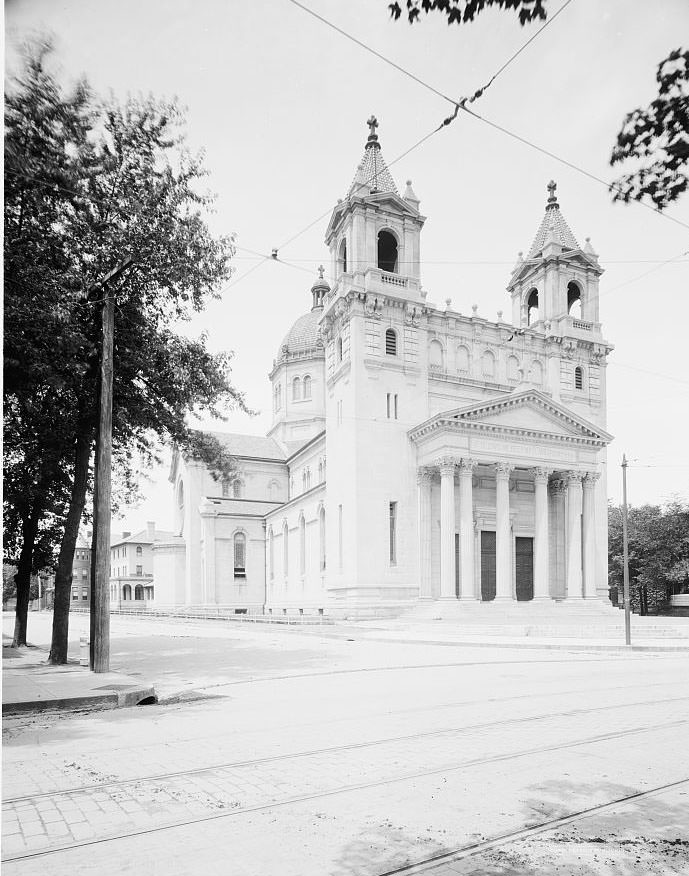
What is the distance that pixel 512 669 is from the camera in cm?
1788

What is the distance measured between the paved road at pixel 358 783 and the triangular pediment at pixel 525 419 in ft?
89.5

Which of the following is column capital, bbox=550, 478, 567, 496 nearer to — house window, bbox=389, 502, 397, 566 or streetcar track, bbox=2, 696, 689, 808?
house window, bbox=389, 502, 397, 566

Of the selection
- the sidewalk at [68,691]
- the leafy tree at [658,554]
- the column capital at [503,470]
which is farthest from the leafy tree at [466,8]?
the leafy tree at [658,554]

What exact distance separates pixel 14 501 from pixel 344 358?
82.6 ft

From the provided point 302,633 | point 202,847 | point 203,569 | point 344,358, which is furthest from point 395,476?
point 202,847

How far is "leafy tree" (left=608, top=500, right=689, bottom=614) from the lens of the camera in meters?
59.6

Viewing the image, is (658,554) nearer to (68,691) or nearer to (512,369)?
(512,369)

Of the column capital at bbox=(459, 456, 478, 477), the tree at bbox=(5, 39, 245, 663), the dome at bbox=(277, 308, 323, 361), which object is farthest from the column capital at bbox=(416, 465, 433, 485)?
the dome at bbox=(277, 308, 323, 361)

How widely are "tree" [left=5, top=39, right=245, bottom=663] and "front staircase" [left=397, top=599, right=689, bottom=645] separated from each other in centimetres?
1776

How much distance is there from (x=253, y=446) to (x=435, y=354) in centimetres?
2766

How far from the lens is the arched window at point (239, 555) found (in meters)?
63.9

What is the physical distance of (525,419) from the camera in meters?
42.9

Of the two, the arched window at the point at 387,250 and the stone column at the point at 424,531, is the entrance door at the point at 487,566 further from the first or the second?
the arched window at the point at 387,250

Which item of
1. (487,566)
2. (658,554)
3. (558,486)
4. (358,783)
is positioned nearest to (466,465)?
(487,566)
